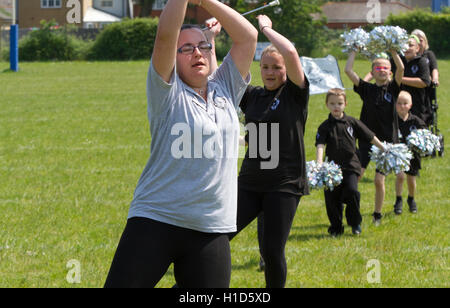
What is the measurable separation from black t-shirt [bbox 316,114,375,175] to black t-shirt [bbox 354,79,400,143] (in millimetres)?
735

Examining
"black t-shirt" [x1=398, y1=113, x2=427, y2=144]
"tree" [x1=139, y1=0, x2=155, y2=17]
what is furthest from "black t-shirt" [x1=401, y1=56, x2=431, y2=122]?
"tree" [x1=139, y1=0, x2=155, y2=17]

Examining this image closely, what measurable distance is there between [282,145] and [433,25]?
138 feet

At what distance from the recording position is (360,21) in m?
68.9

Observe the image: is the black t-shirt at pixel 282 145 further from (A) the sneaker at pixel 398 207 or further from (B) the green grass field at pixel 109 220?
(A) the sneaker at pixel 398 207

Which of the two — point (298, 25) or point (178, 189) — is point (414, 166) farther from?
point (298, 25)

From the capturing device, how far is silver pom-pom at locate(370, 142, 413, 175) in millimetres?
7270

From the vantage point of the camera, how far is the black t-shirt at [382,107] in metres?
7.87

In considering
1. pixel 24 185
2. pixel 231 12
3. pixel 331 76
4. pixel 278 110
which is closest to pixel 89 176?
pixel 24 185

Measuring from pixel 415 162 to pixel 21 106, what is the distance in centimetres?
1189

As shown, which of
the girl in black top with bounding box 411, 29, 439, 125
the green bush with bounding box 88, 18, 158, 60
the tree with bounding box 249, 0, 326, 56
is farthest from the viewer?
the green bush with bounding box 88, 18, 158, 60

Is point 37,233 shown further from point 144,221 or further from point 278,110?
point 144,221

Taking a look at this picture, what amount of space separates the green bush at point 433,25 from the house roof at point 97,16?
3000 centimetres

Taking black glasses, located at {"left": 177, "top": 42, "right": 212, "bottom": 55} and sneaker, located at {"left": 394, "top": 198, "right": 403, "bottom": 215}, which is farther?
sneaker, located at {"left": 394, "top": 198, "right": 403, "bottom": 215}

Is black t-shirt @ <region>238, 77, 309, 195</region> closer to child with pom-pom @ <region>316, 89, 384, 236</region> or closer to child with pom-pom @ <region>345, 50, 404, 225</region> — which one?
child with pom-pom @ <region>316, 89, 384, 236</region>
